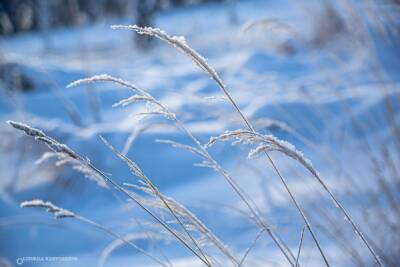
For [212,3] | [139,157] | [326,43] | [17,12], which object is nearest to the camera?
[139,157]

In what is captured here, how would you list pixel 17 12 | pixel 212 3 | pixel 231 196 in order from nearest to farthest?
1. pixel 231 196
2. pixel 17 12
3. pixel 212 3

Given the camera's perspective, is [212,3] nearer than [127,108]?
No

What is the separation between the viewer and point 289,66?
4598 mm

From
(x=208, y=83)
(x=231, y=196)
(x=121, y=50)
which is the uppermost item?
(x=121, y=50)

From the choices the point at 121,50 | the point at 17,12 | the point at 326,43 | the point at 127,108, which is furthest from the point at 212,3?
the point at 127,108

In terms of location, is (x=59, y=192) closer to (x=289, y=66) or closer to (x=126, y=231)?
(x=126, y=231)

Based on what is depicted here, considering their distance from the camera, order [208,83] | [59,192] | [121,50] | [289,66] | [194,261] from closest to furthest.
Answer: [194,261], [59,192], [208,83], [289,66], [121,50]

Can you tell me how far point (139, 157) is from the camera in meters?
2.65

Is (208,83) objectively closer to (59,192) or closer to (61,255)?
(59,192)

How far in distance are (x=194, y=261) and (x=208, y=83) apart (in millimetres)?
2730

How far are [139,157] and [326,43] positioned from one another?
3.24 m

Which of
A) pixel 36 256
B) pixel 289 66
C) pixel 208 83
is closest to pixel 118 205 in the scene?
pixel 36 256

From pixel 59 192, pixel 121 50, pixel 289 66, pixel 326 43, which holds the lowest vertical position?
pixel 59 192

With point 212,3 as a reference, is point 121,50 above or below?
below
